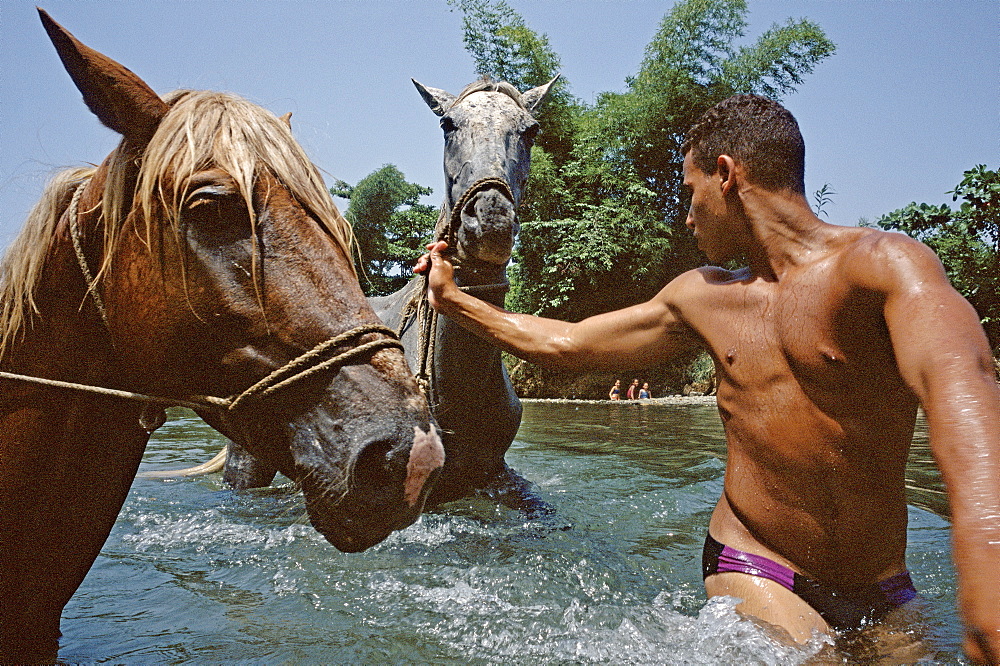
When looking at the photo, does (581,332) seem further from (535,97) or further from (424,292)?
(535,97)

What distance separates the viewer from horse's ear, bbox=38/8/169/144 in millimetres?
1459

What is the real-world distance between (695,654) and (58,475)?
1789 mm

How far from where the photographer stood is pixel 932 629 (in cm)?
219

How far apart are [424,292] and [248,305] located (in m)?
2.09

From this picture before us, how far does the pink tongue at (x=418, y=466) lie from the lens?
1.43 meters

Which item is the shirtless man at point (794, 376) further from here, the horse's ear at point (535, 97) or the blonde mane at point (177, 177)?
the horse's ear at point (535, 97)

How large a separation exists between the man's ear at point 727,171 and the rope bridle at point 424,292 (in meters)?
1.22

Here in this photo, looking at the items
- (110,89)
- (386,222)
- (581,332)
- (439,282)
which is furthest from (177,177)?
(386,222)

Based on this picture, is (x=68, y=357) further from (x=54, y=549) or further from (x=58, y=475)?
(x=54, y=549)

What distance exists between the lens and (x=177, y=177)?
153cm

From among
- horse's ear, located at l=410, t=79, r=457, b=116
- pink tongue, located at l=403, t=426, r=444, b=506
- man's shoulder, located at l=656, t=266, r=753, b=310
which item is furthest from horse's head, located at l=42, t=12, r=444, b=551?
horse's ear, located at l=410, t=79, r=457, b=116

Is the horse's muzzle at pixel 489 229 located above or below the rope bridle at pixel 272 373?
above

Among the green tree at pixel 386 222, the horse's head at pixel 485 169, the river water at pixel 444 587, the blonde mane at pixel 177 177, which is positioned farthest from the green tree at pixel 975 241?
the green tree at pixel 386 222

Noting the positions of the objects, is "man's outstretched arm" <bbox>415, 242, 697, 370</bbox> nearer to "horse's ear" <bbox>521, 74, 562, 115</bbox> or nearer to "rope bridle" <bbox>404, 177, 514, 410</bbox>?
"rope bridle" <bbox>404, 177, 514, 410</bbox>
